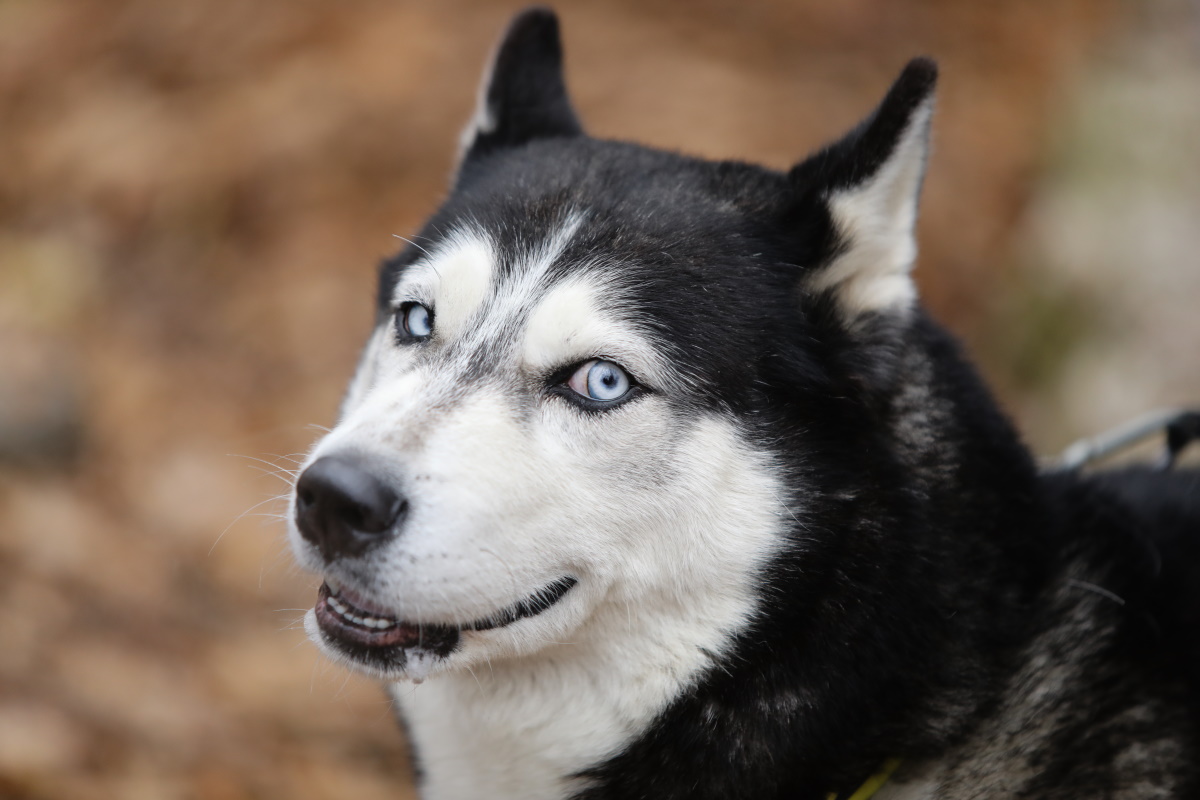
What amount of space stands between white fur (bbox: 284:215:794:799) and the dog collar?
1.78 ft

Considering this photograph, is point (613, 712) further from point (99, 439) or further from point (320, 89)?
point (320, 89)

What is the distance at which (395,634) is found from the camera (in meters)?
2.72

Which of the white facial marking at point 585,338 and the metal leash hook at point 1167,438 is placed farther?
the metal leash hook at point 1167,438

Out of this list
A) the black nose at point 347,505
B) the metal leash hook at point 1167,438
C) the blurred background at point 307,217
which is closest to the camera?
the black nose at point 347,505

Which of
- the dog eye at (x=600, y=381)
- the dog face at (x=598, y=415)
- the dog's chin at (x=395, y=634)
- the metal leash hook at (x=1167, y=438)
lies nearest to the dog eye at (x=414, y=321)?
the dog face at (x=598, y=415)

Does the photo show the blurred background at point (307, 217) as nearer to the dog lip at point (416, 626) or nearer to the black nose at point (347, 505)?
the dog lip at point (416, 626)

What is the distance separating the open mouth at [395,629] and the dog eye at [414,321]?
31.3 inches

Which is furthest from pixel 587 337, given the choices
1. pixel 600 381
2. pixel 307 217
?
pixel 307 217

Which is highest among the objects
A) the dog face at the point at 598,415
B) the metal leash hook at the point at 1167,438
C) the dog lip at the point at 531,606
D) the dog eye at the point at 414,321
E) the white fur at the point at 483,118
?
the white fur at the point at 483,118

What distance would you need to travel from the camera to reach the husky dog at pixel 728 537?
267cm

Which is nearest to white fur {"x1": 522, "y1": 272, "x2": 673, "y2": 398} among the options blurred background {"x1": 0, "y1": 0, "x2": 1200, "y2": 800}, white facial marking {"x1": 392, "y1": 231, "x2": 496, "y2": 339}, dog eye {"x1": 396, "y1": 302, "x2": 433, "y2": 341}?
white facial marking {"x1": 392, "y1": 231, "x2": 496, "y2": 339}

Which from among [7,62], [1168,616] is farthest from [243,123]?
[1168,616]

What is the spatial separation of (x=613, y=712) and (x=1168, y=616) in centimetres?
166

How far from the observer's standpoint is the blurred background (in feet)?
21.0
